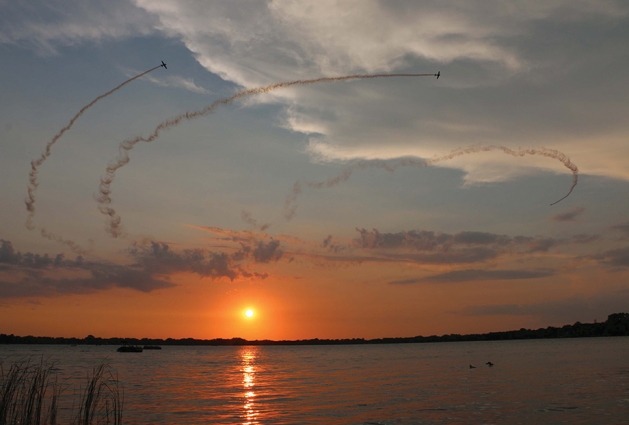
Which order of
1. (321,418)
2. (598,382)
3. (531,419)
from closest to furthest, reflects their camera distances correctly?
(531,419) → (321,418) → (598,382)

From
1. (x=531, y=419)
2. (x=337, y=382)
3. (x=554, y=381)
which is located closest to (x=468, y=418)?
(x=531, y=419)

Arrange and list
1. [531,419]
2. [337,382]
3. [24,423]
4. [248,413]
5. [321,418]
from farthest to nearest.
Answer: [337,382]
[248,413]
[321,418]
[531,419]
[24,423]

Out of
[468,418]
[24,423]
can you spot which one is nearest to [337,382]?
[468,418]

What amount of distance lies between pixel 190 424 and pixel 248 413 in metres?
7.45

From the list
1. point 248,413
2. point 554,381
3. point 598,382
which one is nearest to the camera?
point 248,413

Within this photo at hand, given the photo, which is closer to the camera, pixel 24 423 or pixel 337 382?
pixel 24 423

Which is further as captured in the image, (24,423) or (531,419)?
(531,419)

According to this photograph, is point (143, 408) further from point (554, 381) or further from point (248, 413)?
point (554, 381)

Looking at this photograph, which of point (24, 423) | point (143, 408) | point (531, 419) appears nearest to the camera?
point (24, 423)

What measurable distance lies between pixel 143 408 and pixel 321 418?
2093cm

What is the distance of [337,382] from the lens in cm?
9056

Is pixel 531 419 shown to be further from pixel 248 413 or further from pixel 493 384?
pixel 493 384

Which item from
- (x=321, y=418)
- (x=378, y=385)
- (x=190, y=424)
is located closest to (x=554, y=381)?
(x=378, y=385)

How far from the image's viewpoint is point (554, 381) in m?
78.8
